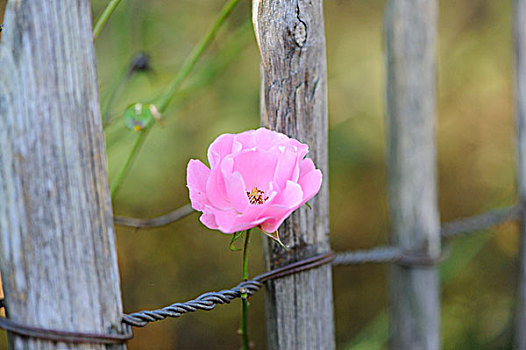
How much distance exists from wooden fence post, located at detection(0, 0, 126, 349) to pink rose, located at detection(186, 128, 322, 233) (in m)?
0.11

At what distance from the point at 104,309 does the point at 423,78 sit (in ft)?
Answer: 2.54

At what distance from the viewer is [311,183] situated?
54 cm

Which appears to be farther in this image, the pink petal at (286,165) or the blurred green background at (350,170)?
the blurred green background at (350,170)

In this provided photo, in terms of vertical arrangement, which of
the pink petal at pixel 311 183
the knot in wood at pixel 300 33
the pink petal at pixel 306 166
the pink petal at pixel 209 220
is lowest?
the pink petal at pixel 209 220

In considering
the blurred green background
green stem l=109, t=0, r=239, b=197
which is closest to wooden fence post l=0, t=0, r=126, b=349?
green stem l=109, t=0, r=239, b=197

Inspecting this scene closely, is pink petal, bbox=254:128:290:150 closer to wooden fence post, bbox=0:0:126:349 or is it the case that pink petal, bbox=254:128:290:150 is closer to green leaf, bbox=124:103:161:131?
wooden fence post, bbox=0:0:126:349

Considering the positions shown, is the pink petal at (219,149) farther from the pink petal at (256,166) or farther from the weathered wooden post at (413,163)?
the weathered wooden post at (413,163)

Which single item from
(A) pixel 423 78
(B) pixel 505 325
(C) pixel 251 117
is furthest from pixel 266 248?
(B) pixel 505 325

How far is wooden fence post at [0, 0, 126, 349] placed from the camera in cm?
48

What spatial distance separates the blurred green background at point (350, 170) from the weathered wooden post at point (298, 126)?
3.05ft

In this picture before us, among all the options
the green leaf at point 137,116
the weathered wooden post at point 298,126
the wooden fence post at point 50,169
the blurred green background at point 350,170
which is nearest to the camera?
the wooden fence post at point 50,169

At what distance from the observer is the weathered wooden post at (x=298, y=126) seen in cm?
62

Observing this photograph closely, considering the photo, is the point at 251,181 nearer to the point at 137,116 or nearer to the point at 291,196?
the point at 291,196

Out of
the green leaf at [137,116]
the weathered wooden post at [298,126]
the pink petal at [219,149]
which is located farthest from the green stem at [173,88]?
the pink petal at [219,149]
